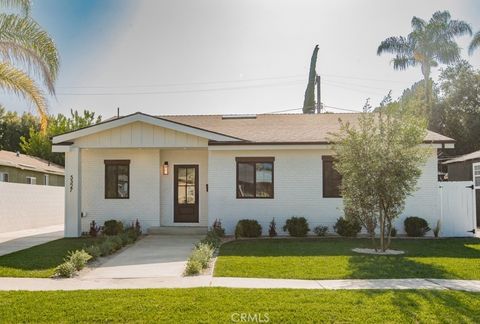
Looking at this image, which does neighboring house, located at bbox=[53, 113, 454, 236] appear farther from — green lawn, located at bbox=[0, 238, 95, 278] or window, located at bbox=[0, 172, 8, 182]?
window, located at bbox=[0, 172, 8, 182]

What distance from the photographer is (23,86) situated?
11883mm

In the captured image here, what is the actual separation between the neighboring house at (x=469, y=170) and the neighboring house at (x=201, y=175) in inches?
202

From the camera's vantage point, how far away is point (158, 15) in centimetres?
1441

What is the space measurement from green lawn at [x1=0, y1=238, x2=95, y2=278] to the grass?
183 cm

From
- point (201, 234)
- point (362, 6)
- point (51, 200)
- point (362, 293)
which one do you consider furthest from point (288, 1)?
point (51, 200)

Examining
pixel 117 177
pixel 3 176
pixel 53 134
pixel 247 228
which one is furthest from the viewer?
pixel 53 134

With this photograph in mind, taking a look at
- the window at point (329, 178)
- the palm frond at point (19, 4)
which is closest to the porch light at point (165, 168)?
the window at point (329, 178)

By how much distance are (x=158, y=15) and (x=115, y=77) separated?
5282mm

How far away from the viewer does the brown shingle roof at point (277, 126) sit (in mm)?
15148

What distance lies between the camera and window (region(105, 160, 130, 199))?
16.1m

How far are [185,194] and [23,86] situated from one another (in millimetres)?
6786

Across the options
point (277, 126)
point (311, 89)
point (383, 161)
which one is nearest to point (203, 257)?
point (383, 161)

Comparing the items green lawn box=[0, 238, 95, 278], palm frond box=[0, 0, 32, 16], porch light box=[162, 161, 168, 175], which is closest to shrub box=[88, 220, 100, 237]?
green lawn box=[0, 238, 95, 278]

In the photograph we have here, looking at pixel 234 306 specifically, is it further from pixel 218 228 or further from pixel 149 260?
pixel 218 228
